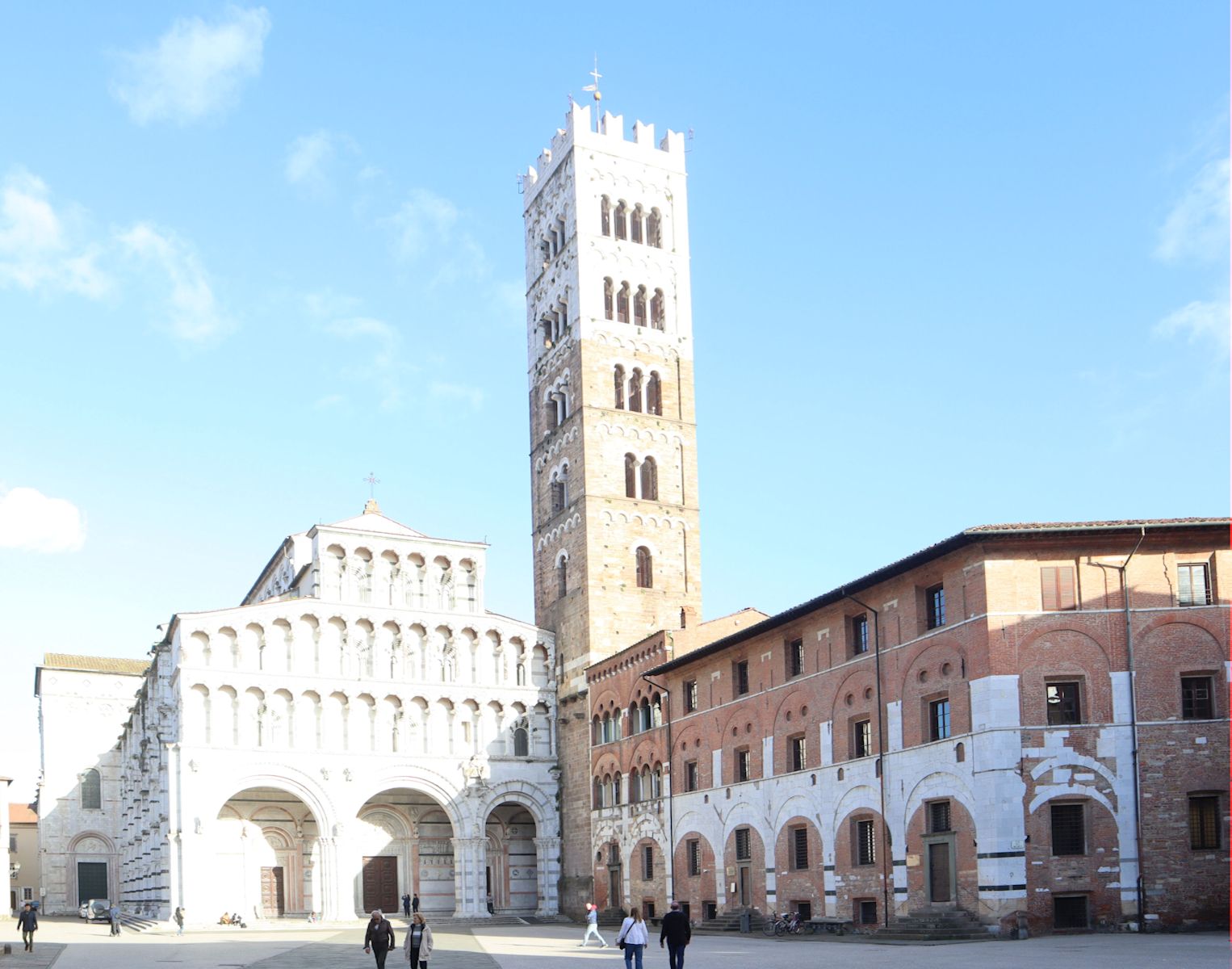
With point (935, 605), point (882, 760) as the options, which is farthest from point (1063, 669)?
point (882, 760)

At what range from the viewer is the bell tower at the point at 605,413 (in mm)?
61094

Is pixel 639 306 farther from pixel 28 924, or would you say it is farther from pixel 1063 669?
pixel 28 924

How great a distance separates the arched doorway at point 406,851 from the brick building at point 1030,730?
24242mm

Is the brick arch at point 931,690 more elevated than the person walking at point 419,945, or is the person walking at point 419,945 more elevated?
the brick arch at point 931,690

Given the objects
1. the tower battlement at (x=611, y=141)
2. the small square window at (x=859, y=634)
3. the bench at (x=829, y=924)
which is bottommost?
the bench at (x=829, y=924)

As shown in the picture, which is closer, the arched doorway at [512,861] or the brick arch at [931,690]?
the brick arch at [931,690]

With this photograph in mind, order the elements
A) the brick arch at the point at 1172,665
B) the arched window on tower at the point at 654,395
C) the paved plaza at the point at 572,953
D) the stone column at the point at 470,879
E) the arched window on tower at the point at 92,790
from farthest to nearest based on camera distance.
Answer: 1. the arched window on tower at the point at 92,790
2. the arched window on tower at the point at 654,395
3. the stone column at the point at 470,879
4. the brick arch at the point at 1172,665
5. the paved plaza at the point at 572,953

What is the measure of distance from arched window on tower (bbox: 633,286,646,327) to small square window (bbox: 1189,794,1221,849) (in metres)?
38.8

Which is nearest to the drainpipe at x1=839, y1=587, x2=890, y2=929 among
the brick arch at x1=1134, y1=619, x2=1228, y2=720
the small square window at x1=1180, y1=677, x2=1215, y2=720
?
the brick arch at x1=1134, y1=619, x2=1228, y2=720

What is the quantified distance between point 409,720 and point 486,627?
5.39 m

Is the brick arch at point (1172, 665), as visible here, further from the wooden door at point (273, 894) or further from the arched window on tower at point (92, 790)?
the arched window on tower at point (92, 790)

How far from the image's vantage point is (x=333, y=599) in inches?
2318

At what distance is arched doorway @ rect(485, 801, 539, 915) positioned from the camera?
61.8m

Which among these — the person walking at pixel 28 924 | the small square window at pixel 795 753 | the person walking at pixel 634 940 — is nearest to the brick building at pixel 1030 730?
the small square window at pixel 795 753
